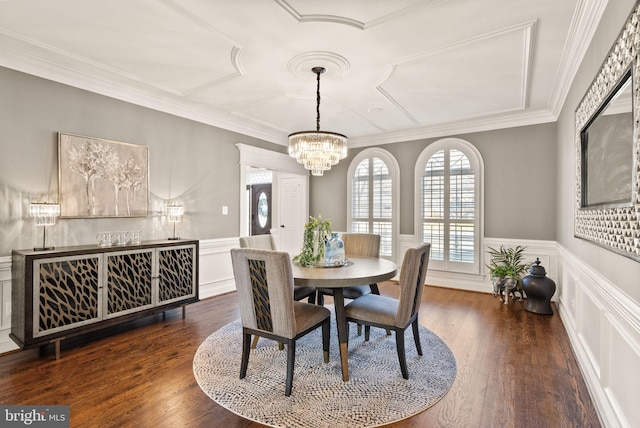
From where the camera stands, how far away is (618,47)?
5.52 feet

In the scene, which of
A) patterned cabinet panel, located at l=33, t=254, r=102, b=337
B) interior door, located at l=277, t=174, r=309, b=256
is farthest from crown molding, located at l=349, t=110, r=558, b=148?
patterned cabinet panel, located at l=33, t=254, r=102, b=337

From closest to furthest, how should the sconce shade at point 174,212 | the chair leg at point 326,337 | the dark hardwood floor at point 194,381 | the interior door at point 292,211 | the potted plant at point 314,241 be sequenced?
the dark hardwood floor at point 194,381, the chair leg at point 326,337, the potted plant at point 314,241, the sconce shade at point 174,212, the interior door at point 292,211

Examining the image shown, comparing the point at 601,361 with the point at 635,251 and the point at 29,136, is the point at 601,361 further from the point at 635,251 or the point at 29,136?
the point at 29,136

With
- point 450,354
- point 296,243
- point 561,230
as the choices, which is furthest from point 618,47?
point 296,243

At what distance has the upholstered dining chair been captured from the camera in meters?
2.04

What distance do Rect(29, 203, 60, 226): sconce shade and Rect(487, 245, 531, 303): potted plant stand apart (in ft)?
16.2

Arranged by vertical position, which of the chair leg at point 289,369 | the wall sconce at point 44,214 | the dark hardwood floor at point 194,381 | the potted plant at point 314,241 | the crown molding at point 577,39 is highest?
the crown molding at point 577,39

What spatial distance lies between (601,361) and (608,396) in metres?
0.21

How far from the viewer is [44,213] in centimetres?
270

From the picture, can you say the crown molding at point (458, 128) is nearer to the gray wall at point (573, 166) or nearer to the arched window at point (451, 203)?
the arched window at point (451, 203)

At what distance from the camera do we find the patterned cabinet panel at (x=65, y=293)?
2.52m

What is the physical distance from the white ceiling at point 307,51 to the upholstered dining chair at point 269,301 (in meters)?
1.63

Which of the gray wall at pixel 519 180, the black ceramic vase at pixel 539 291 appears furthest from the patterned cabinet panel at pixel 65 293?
the gray wall at pixel 519 180

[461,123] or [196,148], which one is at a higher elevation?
[461,123]
